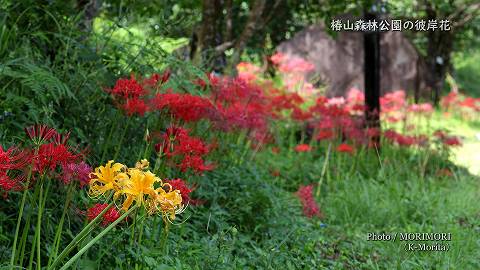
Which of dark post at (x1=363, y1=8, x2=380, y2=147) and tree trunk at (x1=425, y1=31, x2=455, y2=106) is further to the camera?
tree trunk at (x1=425, y1=31, x2=455, y2=106)

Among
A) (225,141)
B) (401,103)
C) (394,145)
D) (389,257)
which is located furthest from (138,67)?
(401,103)

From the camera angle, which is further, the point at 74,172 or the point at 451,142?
the point at 451,142

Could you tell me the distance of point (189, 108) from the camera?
2.60m

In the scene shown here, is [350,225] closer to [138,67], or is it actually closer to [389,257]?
[389,257]

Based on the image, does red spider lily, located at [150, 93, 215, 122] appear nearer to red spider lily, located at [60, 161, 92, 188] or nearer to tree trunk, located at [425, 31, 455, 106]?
red spider lily, located at [60, 161, 92, 188]

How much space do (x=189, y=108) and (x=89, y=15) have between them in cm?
184

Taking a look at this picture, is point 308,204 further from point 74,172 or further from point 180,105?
point 74,172

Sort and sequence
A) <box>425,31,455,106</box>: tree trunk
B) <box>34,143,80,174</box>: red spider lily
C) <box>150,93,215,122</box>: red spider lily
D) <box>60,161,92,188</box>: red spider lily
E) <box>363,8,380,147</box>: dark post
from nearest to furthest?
<box>34,143,80,174</box>: red spider lily, <box>60,161,92,188</box>: red spider lily, <box>150,93,215,122</box>: red spider lily, <box>363,8,380,147</box>: dark post, <box>425,31,455,106</box>: tree trunk

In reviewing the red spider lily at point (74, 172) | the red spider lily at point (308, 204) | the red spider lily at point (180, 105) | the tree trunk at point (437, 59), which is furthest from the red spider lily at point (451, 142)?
the tree trunk at point (437, 59)

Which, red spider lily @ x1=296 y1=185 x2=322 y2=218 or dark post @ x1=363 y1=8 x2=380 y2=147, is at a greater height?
dark post @ x1=363 y1=8 x2=380 y2=147

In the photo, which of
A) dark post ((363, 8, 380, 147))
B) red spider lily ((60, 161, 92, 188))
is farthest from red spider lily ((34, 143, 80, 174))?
dark post ((363, 8, 380, 147))

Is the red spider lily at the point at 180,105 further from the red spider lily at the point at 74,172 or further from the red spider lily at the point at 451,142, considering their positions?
the red spider lily at the point at 451,142

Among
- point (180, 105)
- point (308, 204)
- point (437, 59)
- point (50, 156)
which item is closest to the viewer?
point (50, 156)

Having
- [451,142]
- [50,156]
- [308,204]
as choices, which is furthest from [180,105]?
[451,142]
